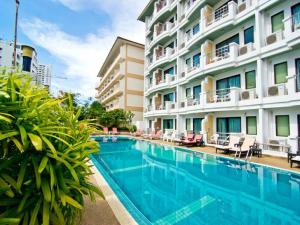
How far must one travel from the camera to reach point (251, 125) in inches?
530

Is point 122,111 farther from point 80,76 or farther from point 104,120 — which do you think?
point 80,76

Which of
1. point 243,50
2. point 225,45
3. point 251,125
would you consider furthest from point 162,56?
point 251,125

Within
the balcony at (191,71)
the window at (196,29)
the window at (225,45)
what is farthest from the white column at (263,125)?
the window at (196,29)

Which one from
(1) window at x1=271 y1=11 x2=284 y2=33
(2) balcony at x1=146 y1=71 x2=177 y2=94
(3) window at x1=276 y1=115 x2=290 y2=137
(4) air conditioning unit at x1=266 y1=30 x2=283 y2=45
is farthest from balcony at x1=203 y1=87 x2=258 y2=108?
(2) balcony at x1=146 y1=71 x2=177 y2=94

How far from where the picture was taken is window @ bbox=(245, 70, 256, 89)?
13530 mm

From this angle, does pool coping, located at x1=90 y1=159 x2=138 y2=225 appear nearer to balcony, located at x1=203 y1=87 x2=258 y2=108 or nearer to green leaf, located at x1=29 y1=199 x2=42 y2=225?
green leaf, located at x1=29 y1=199 x2=42 y2=225

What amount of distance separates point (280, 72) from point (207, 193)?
1024 cm

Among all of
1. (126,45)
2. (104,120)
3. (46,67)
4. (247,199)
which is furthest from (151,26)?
(46,67)

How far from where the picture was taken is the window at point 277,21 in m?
11.9

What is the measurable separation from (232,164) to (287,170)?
93.3 inches

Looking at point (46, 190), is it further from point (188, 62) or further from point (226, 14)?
point (188, 62)

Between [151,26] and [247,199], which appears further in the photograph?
[151,26]

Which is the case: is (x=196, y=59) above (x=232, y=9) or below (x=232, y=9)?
below

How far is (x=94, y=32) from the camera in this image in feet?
90.5
